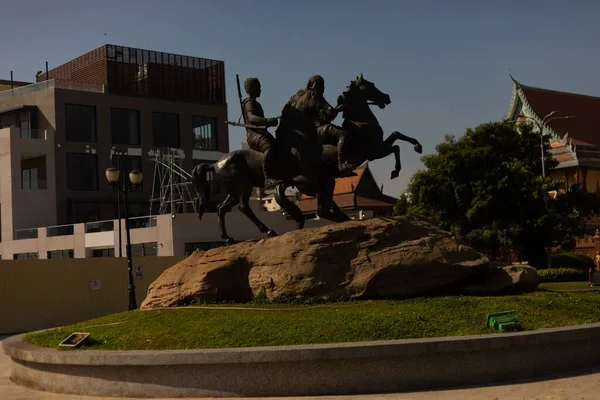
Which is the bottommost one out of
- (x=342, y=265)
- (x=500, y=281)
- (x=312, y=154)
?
(x=500, y=281)

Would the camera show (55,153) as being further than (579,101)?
No

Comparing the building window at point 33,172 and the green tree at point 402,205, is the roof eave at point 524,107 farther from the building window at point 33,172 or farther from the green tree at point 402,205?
the building window at point 33,172

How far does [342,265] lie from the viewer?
13.2m

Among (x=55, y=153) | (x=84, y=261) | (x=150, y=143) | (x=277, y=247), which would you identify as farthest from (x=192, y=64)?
(x=277, y=247)

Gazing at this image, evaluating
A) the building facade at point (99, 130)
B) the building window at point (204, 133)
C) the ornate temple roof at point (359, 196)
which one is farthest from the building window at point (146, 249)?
the ornate temple roof at point (359, 196)

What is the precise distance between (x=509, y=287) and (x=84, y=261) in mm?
15636

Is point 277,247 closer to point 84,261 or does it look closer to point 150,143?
point 84,261

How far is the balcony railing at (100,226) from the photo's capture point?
38.6 m

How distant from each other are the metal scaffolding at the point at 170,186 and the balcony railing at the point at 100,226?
4.60 m

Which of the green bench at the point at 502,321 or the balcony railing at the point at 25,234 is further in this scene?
the balcony railing at the point at 25,234

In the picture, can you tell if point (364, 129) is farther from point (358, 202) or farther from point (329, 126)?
point (358, 202)

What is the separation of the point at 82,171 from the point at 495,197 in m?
26.4

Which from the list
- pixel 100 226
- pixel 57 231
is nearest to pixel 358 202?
pixel 57 231

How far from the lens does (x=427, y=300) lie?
41.4ft
